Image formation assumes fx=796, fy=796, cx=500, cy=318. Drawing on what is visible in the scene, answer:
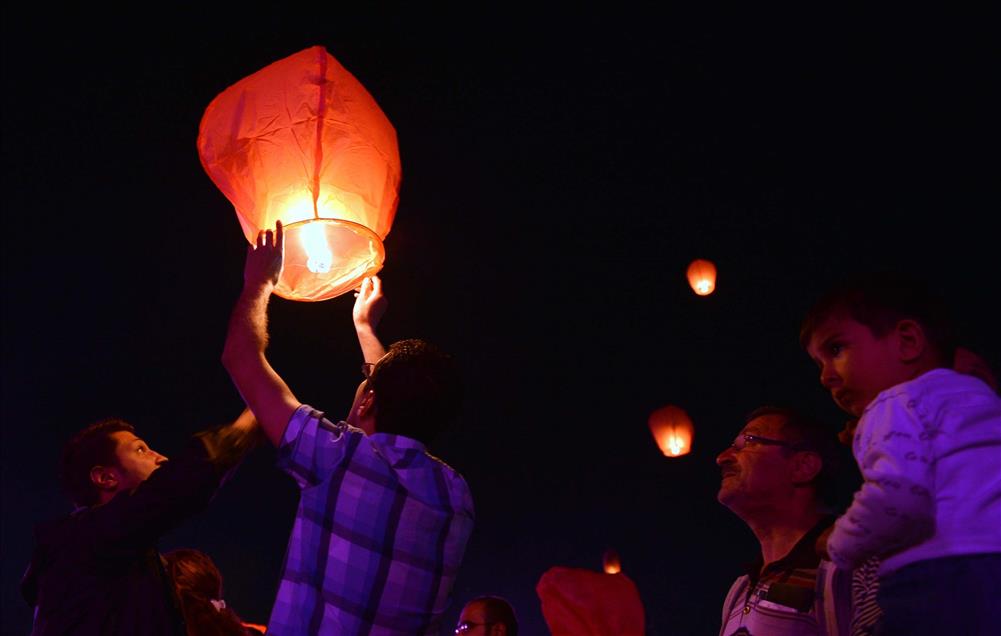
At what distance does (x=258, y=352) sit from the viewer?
7.46ft

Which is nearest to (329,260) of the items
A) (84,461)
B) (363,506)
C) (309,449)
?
(309,449)

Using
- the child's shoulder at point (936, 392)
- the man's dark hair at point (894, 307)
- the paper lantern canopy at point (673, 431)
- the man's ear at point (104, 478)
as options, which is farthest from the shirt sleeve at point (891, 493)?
the paper lantern canopy at point (673, 431)

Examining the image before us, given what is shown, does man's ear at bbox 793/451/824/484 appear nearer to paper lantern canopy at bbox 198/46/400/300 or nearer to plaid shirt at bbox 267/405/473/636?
plaid shirt at bbox 267/405/473/636

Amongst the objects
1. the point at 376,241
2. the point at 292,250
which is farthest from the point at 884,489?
the point at 292,250

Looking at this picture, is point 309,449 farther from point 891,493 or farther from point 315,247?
point 891,493

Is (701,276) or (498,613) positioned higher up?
(701,276)

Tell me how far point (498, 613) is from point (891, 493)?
417 centimetres

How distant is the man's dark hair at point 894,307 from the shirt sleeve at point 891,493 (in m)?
0.39

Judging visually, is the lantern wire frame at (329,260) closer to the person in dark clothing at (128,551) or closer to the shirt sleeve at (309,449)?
the person in dark clothing at (128,551)

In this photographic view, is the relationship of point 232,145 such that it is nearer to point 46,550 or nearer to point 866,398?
point 46,550

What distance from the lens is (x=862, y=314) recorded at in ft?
7.48

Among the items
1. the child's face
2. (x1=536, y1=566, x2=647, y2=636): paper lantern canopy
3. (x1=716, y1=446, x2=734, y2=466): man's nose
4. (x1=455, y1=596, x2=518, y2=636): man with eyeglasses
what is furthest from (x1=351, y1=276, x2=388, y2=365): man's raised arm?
(x1=455, y1=596, x2=518, y2=636): man with eyeglasses

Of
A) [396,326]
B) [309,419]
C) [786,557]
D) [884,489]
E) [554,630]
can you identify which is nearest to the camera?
[884,489]

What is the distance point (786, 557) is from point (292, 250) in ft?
7.00
